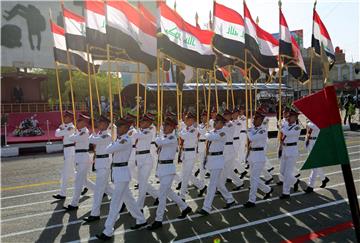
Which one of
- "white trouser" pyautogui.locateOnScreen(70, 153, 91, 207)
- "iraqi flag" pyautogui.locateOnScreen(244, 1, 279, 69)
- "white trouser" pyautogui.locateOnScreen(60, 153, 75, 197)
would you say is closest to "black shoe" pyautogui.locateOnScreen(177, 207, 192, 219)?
"white trouser" pyautogui.locateOnScreen(70, 153, 91, 207)

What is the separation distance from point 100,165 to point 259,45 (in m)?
5.10

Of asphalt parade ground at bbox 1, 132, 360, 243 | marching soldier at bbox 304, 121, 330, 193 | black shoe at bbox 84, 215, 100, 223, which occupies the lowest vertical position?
asphalt parade ground at bbox 1, 132, 360, 243

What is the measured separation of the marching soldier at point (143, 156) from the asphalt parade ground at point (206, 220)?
527 mm

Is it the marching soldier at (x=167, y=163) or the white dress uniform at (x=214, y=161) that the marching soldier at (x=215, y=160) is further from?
the marching soldier at (x=167, y=163)

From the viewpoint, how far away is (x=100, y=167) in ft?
22.1

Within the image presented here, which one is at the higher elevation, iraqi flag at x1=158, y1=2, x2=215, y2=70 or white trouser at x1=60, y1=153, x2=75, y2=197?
iraqi flag at x1=158, y1=2, x2=215, y2=70

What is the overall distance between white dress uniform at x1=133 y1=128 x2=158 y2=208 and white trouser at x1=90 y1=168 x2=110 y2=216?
23.1 inches

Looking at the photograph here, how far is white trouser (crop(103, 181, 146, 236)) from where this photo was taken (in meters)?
5.80

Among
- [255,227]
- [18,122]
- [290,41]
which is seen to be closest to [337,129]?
[255,227]

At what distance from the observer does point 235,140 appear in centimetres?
1020

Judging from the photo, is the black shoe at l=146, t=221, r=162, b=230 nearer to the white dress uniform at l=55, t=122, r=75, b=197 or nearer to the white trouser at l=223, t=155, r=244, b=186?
the white trouser at l=223, t=155, r=244, b=186

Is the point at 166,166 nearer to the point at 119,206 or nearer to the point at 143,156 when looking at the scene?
the point at 143,156

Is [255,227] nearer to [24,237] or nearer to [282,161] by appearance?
[282,161]

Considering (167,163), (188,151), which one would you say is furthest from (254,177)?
(167,163)
